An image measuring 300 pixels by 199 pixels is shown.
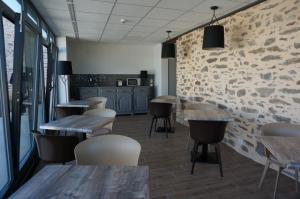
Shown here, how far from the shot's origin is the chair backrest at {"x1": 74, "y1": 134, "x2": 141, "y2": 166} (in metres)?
1.79

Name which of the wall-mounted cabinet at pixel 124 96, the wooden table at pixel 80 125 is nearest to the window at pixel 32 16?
the wooden table at pixel 80 125

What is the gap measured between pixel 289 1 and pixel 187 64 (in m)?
3.07

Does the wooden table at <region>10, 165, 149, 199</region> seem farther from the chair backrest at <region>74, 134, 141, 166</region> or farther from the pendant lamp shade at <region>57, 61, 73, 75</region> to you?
the pendant lamp shade at <region>57, 61, 73, 75</region>

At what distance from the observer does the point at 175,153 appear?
3.90 m

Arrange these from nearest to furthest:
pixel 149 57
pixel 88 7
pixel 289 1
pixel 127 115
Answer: pixel 289 1 < pixel 88 7 < pixel 127 115 < pixel 149 57

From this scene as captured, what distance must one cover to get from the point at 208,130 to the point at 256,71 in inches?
53.3

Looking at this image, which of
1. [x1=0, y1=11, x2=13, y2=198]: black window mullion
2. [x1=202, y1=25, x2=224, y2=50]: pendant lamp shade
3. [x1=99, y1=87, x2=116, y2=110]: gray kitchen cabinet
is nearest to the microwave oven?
[x1=99, y1=87, x2=116, y2=110]: gray kitchen cabinet

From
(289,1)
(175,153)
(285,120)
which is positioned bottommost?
(175,153)

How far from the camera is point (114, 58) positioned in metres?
7.96

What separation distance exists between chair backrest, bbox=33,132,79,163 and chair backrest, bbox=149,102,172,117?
→ 260 centimetres

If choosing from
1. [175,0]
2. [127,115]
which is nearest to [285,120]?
[175,0]

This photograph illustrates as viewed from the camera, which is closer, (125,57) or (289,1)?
(289,1)

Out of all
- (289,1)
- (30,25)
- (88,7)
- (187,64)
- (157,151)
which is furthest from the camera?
(187,64)

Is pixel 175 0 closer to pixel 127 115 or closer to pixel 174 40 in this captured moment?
pixel 174 40
